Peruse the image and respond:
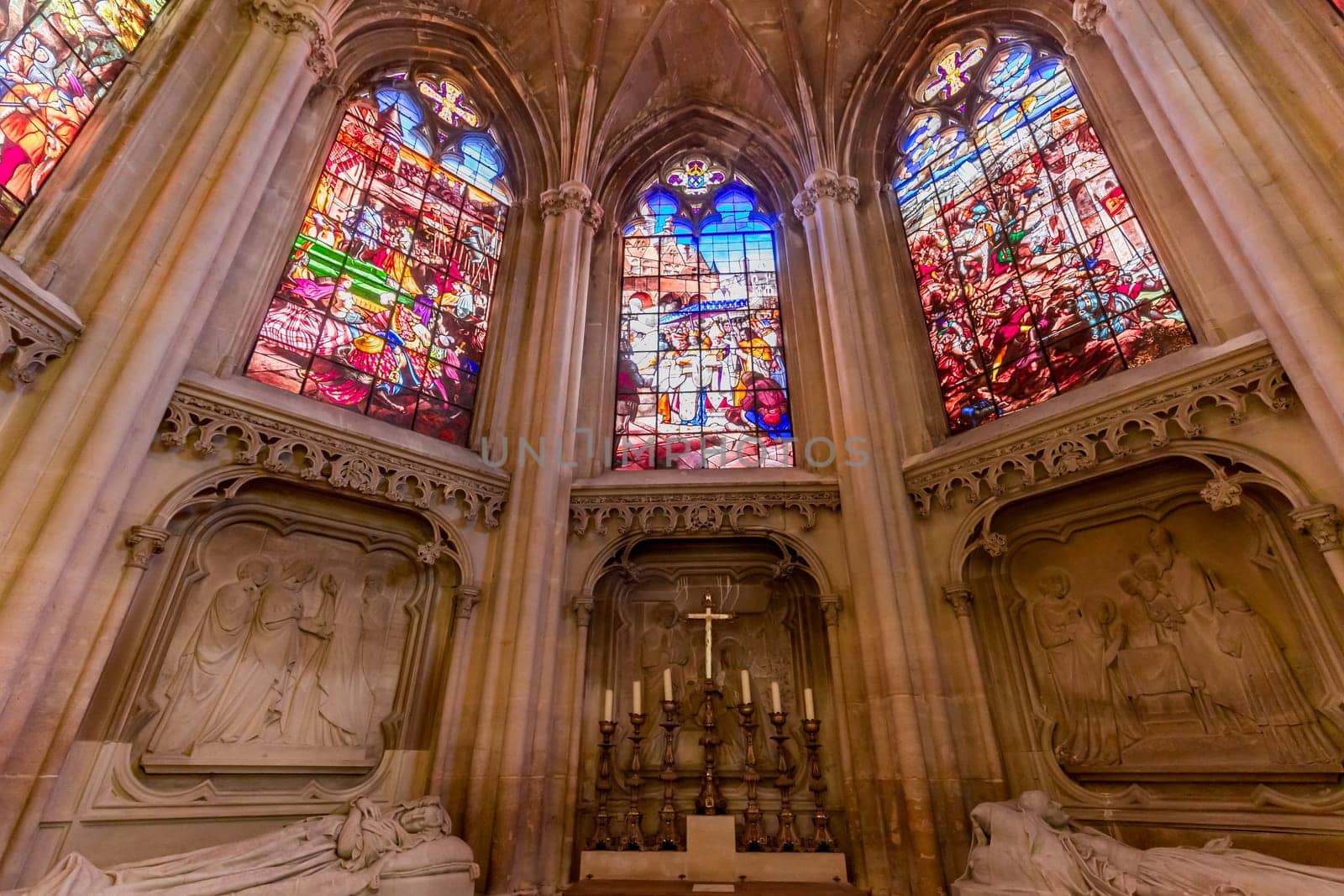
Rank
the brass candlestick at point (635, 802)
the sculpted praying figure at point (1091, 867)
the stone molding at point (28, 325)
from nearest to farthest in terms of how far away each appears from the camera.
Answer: the sculpted praying figure at point (1091, 867) < the stone molding at point (28, 325) < the brass candlestick at point (635, 802)

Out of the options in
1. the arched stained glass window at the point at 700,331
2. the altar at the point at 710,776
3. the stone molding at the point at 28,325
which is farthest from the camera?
the arched stained glass window at the point at 700,331

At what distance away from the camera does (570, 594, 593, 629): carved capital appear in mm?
6066

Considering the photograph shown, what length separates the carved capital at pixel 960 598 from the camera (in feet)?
18.1

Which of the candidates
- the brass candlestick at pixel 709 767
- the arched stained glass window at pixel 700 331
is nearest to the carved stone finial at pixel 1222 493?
the arched stained glass window at pixel 700 331

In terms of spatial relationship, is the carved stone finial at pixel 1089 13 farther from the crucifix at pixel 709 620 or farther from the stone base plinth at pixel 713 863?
the stone base plinth at pixel 713 863

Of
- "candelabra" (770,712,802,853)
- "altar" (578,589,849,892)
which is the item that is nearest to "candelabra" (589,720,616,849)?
"altar" (578,589,849,892)

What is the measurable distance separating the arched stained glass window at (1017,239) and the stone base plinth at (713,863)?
13.9ft

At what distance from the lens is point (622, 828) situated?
18.1 feet

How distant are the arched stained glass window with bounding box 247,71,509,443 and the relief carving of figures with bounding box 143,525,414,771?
5.38ft

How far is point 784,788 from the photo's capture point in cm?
528

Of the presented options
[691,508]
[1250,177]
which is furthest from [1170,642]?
[691,508]

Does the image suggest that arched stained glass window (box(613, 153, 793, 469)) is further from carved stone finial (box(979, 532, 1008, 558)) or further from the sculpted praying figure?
the sculpted praying figure

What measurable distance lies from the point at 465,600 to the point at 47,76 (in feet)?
17.2

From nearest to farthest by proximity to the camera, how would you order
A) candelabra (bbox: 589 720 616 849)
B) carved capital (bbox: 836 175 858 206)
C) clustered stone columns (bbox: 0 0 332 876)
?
clustered stone columns (bbox: 0 0 332 876), candelabra (bbox: 589 720 616 849), carved capital (bbox: 836 175 858 206)
